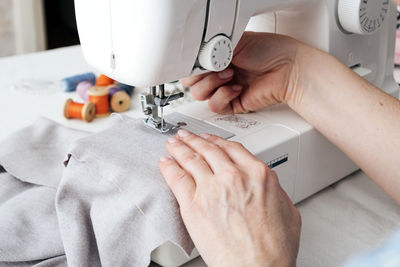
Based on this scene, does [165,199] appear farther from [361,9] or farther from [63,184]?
[361,9]

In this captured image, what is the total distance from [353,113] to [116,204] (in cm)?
50

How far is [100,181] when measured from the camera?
913 millimetres

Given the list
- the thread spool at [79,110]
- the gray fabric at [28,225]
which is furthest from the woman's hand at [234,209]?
the thread spool at [79,110]

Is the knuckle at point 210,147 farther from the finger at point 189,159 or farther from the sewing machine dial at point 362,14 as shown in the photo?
the sewing machine dial at point 362,14

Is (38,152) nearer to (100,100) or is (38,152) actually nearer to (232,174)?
(100,100)

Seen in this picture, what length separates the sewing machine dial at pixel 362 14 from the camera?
1101 millimetres

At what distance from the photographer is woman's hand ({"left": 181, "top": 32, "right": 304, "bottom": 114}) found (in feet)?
3.60

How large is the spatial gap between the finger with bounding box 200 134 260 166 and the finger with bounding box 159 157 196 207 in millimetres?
84

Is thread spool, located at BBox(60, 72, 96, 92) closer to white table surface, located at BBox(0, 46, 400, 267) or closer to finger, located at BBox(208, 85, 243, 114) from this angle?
white table surface, located at BBox(0, 46, 400, 267)

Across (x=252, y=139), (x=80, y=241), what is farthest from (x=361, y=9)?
(x=80, y=241)

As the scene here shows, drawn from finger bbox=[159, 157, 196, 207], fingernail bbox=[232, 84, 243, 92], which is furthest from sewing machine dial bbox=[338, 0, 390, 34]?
finger bbox=[159, 157, 196, 207]

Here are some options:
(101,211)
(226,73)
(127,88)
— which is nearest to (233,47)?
(226,73)

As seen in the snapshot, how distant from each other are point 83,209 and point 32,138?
0.37 meters

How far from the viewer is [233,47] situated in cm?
97
